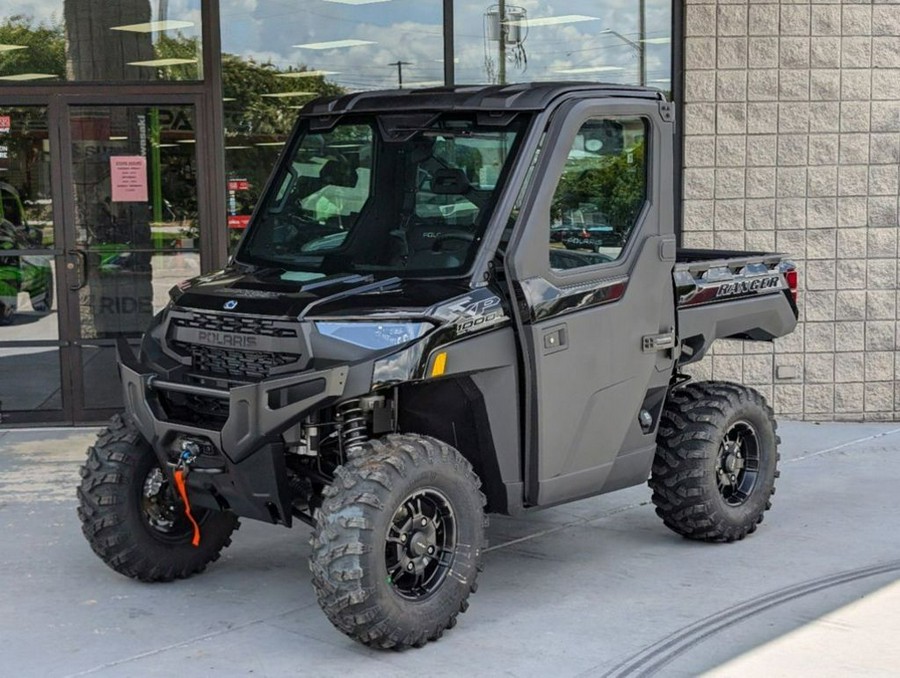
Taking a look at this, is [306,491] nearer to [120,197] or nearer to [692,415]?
[692,415]

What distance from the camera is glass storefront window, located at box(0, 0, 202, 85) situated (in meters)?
9.13

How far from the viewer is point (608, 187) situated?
587 cm

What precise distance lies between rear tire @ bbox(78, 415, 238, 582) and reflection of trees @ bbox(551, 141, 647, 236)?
215cm

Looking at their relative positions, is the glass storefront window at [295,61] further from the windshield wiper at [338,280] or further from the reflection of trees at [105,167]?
the windshield wiper at [338,280]

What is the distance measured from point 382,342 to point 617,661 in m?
1.53

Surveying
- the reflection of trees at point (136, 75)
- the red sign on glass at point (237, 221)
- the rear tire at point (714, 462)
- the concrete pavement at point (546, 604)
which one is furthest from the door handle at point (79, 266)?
the rear tire at point (714, 462)

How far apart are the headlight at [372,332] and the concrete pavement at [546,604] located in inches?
48.2

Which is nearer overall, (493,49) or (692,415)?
(692,415)

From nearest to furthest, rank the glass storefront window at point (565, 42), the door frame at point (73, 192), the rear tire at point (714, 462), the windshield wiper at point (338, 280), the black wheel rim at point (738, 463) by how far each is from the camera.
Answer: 1. the windshield wiper at point (338, 280)
2. the rear tire at point (714, 462)
3. the black wheel rim at point (738, 463)
4. the door frame at point (73, 192)
5. the glass storefront window at point (565, 42)

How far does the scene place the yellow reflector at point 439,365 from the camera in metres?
5.04

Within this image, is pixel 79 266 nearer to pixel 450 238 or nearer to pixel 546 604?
pixel 450 238

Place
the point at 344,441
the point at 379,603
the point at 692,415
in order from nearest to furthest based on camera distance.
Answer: the point at 379,603 → the point at 344,441 → the point at 692,415

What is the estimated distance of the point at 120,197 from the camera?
30.5ft

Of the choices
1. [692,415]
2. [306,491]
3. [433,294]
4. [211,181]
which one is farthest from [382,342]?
[211,181]
